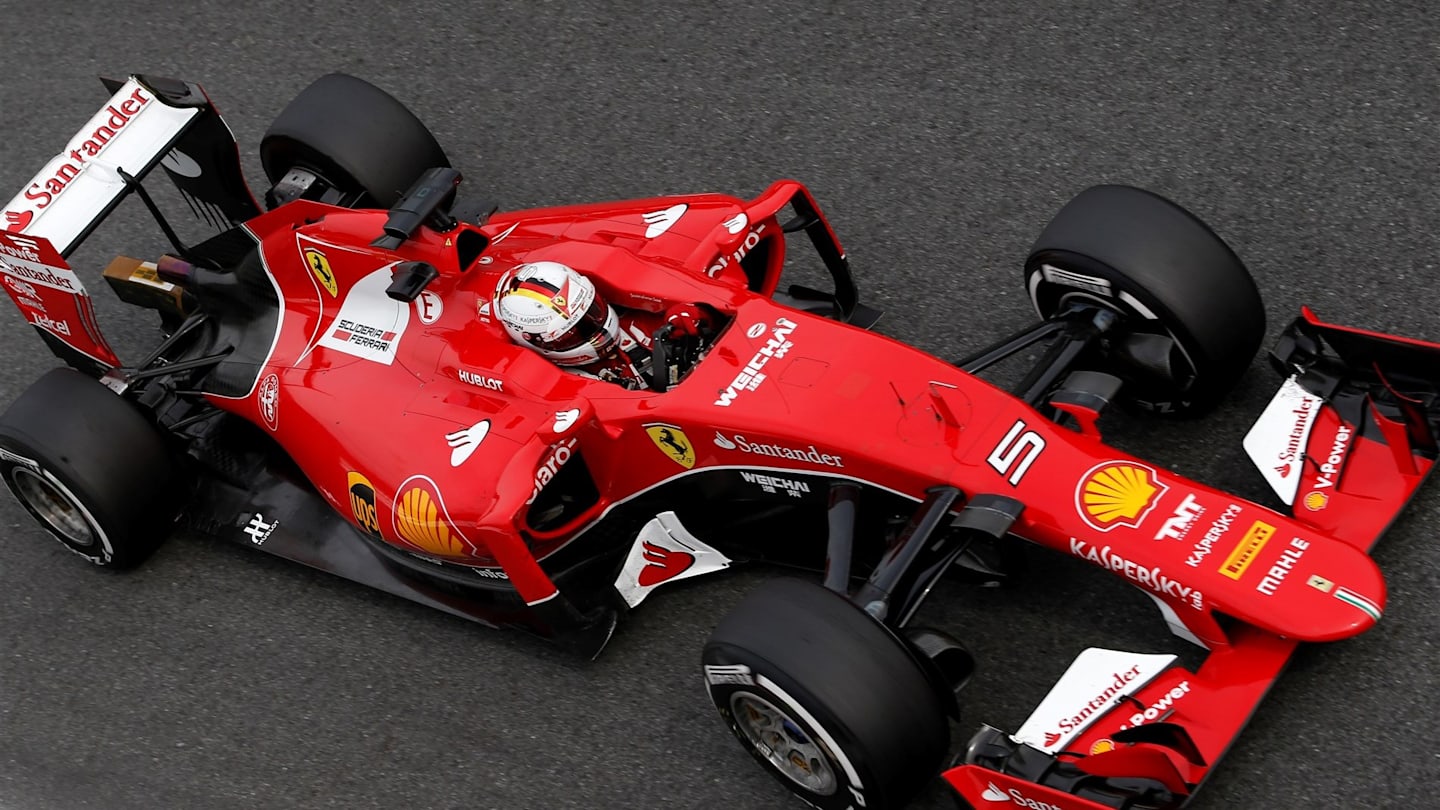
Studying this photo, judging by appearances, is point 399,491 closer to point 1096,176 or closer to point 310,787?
point 310,787

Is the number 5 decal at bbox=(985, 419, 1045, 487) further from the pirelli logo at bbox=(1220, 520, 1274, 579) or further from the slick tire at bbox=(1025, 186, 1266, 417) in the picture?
the slick tire at bbox=(1025, 186, 1266, 417)

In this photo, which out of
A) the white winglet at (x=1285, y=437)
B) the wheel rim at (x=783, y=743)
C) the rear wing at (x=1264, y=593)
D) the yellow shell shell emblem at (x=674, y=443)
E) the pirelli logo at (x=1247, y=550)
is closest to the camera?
the rear wing at (x=1264, y=593)

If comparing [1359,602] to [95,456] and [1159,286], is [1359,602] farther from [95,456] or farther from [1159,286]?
[95,456]

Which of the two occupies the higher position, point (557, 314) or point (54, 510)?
point (557, 314)

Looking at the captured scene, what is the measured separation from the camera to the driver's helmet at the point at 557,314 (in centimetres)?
481

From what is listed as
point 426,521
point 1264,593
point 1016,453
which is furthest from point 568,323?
point 1264,593

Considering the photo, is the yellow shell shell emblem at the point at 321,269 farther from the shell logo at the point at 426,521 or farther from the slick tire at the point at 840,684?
the slick tire at the point at 840,684

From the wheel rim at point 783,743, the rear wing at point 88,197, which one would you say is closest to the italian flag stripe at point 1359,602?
the wheel rim at point 783,743

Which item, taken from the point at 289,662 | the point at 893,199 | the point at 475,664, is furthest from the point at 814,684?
the point at 893,199

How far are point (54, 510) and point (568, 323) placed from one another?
2323mm

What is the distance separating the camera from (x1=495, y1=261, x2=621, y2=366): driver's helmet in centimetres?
481

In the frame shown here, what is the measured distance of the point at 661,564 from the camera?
5.05 m

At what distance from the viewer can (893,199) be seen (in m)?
6.56

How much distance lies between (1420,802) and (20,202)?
5095 millimetres
